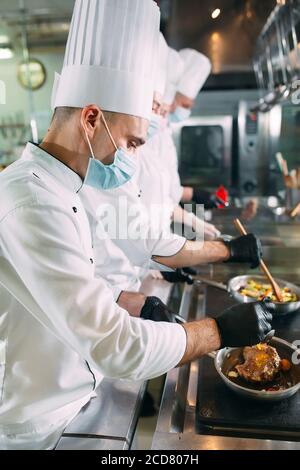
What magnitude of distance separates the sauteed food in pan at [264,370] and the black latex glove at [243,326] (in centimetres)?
10

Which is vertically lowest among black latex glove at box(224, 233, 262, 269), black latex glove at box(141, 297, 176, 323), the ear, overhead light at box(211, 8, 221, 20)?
black latex glove at box(141, 297, 176, 323)

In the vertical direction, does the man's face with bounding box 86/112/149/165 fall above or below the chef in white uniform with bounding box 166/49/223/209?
below

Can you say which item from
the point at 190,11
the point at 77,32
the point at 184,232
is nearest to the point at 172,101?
the point at 190,11

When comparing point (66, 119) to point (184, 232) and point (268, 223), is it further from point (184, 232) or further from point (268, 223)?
point (268, 223)

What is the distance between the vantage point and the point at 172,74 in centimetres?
243

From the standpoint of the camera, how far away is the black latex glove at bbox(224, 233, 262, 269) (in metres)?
1.61

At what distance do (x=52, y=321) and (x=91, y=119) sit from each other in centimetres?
47

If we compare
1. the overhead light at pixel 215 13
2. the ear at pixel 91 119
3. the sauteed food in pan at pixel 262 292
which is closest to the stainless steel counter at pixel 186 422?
the sauteed food in pan at pixel 262 292

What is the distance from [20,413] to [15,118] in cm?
447

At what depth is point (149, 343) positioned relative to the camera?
793 mm

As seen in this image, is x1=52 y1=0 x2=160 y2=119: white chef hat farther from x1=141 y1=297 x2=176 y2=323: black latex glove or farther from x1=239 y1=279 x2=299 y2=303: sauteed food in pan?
x1=239 y1=279 x2=299 y2=303: sauteed food in pan

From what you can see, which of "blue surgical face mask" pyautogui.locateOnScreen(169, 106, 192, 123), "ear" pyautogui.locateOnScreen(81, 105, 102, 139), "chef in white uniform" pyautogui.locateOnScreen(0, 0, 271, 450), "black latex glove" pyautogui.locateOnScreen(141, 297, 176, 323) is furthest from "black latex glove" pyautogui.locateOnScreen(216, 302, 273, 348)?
"blue surgical face mask" pyautogui.locateOnScreen(169, 106, 192, 123)

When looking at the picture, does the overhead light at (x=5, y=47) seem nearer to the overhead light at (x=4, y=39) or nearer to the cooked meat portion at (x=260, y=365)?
the overhead light at (x=4, y=39)

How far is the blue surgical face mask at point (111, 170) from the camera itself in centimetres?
94
